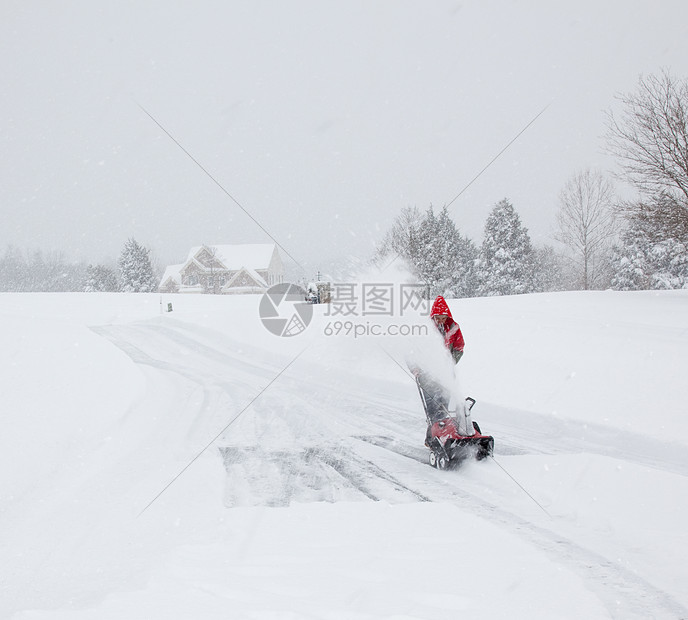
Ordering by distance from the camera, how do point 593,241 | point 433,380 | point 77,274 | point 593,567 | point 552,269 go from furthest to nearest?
point 77,274 → point 552,269 → point 593,241 → point 433,380 → point 593,567

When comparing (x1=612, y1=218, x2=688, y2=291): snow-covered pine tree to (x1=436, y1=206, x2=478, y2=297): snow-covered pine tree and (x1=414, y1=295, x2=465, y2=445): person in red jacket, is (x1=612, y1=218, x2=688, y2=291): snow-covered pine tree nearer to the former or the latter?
(x1=436, y1=206, x2=478, y2=297): snow-covered pine tree

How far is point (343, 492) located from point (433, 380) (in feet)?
6.27

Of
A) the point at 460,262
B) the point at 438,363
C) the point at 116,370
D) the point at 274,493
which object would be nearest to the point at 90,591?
the point at 274,493

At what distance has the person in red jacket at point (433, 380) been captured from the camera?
A: 6414mm

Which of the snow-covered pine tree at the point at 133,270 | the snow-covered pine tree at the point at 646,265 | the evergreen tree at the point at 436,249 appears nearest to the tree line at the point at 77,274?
the snow-covered pine tree at the point at 133,270

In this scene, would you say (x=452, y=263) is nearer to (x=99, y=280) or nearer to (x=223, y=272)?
(x=223, y=272)

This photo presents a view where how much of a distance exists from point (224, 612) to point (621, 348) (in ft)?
32.8

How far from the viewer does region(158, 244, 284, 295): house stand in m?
65.2

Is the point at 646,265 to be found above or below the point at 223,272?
above

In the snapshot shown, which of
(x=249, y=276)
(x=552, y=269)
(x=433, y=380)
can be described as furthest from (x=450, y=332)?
(x=552, y=269)

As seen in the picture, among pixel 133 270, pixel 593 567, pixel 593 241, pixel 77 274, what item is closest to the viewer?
pixel 593 567

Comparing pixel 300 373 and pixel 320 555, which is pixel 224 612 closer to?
pixel 320 555

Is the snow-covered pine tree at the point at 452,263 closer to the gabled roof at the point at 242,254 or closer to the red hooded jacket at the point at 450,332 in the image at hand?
the gabled roof at the point at 242,254

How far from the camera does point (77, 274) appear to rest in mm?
106875
